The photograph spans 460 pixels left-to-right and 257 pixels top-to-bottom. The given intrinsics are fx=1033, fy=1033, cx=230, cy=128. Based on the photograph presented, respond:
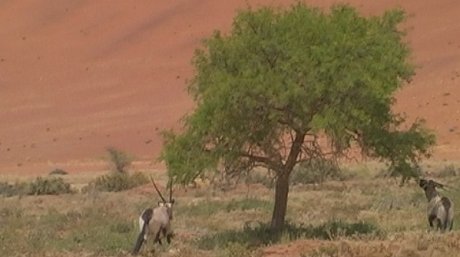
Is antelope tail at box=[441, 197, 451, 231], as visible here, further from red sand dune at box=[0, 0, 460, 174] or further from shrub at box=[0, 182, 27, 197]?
red sand dune at box=[0, 0, 460, 174]

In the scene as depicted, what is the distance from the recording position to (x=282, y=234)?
16.6 m

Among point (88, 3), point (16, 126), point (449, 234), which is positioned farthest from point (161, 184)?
point (88, 3)

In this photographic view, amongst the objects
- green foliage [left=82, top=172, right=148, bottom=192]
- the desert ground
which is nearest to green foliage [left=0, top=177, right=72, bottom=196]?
green foliage [left=82, top=172, right=148, bottom=192]

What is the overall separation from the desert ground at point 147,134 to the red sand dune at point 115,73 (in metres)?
0.12

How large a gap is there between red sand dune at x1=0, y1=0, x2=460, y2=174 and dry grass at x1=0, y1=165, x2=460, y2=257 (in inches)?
782

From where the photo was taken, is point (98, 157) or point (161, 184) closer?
point (161, 184)

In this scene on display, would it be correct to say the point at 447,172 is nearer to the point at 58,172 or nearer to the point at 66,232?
the point at 66,232

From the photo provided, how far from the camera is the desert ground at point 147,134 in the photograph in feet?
55.5

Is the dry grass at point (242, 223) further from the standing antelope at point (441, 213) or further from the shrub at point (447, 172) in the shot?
the standing antelope at point (441, 213)

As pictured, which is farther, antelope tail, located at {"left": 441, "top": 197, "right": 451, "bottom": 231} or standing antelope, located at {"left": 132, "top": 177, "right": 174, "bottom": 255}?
antelope tail, located at {"left": 441, "top": 197, "right": 451, "bottom": 231}

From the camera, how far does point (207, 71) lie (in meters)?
17.1

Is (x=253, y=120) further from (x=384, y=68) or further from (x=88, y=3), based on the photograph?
(x=88, y=3)

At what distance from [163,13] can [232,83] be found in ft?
206

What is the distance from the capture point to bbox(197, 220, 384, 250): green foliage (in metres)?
16.2
